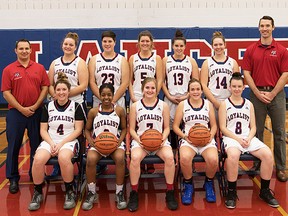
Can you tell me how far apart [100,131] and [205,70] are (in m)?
1.57

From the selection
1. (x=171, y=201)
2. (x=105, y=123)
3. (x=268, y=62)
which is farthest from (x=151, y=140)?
(x=268, y=62)

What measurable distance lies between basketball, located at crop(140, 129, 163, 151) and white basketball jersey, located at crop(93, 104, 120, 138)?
0.38 m

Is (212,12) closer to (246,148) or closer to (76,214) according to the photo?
(246,148)

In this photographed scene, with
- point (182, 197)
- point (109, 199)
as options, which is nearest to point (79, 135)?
point (109, 199)

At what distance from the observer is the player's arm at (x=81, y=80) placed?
16.9ft

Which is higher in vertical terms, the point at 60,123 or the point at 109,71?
the point at 109,71

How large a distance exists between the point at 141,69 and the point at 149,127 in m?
0.87

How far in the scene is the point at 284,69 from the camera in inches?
203

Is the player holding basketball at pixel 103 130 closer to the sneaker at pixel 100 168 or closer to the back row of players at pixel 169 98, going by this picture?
the back row of players at pixel 169 98

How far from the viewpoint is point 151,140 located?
15.0ft

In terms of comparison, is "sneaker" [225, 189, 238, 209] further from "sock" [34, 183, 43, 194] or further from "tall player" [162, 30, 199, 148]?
"sock" [34, 183, 43, 194]

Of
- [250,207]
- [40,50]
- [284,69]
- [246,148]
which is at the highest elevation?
[40,50]

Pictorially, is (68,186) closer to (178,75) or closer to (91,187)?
(91,187)

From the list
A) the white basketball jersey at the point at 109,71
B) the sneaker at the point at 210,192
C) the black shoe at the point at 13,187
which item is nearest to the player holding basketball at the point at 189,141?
the sneaker at the point at 210,192
